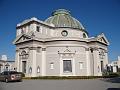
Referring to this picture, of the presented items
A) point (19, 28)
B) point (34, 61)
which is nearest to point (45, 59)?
point (34, 61)

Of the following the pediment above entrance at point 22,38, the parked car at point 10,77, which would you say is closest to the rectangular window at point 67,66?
the pediment above entrance at point 22,38

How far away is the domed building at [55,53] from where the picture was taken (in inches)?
1582

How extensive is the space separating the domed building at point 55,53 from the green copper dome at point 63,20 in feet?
10.4

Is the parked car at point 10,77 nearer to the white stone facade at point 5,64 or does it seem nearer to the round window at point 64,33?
the round window at point 64,33

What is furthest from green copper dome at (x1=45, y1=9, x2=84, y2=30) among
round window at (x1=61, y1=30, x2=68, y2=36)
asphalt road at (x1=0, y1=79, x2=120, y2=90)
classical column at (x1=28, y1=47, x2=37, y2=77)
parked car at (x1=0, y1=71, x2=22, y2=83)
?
asphalt road at (x1=0, y1=79, x2=120, y2=90)

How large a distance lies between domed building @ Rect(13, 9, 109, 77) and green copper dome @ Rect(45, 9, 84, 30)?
3160 mm

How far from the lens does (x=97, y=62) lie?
42031mm

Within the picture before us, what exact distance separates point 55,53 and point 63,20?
11696mm

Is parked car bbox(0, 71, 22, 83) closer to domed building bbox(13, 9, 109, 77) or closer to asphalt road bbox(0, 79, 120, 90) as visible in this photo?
asphalt road bbox(0, 79, 120, 90)

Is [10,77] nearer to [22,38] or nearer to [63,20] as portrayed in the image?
[22,38]

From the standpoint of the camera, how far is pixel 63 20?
48938 millimetres

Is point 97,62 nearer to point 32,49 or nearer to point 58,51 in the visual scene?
point 58,51

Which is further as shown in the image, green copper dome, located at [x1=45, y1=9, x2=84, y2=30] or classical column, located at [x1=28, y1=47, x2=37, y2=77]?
green copper dome, located at [x1=45, y1=9, x2=84, y2=30]

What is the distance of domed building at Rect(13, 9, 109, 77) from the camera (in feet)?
132
